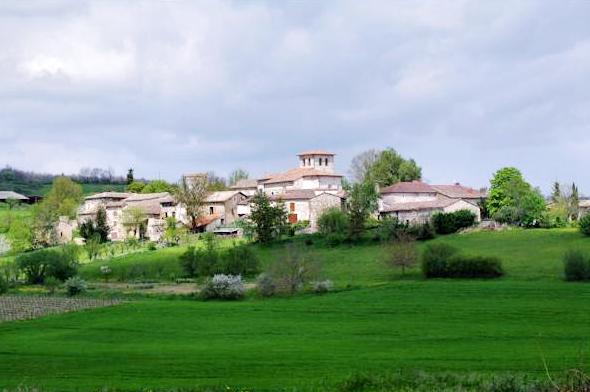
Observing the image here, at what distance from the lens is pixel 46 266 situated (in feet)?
276

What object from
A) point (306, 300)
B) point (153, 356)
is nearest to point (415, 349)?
point (153, 356)

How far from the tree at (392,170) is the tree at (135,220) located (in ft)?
117

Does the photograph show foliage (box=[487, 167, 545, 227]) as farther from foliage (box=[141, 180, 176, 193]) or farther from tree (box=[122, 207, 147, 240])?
foliage (box=[141, 180, 176, 193])

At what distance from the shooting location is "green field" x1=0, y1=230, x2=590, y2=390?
93.8ft

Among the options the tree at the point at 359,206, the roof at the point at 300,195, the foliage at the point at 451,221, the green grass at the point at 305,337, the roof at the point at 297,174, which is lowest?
the green grass at the point at 305,337

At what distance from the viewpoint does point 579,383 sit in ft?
50.0

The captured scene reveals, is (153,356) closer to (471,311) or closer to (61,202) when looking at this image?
(471,311)

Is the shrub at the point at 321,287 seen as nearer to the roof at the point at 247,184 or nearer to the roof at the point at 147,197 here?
the roof at the point at 147,197

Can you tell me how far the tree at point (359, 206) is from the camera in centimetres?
9125

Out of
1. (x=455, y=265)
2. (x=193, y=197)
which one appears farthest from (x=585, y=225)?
(x=193, y=197)

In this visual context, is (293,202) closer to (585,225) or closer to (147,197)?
(147,197)

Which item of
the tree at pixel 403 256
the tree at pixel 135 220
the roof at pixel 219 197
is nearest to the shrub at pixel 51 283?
the tree at pixel 403 256

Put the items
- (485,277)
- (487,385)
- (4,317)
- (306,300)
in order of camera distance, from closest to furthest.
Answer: (487,385), (4,317), (306,300), (485,277)

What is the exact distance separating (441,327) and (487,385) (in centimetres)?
1930
